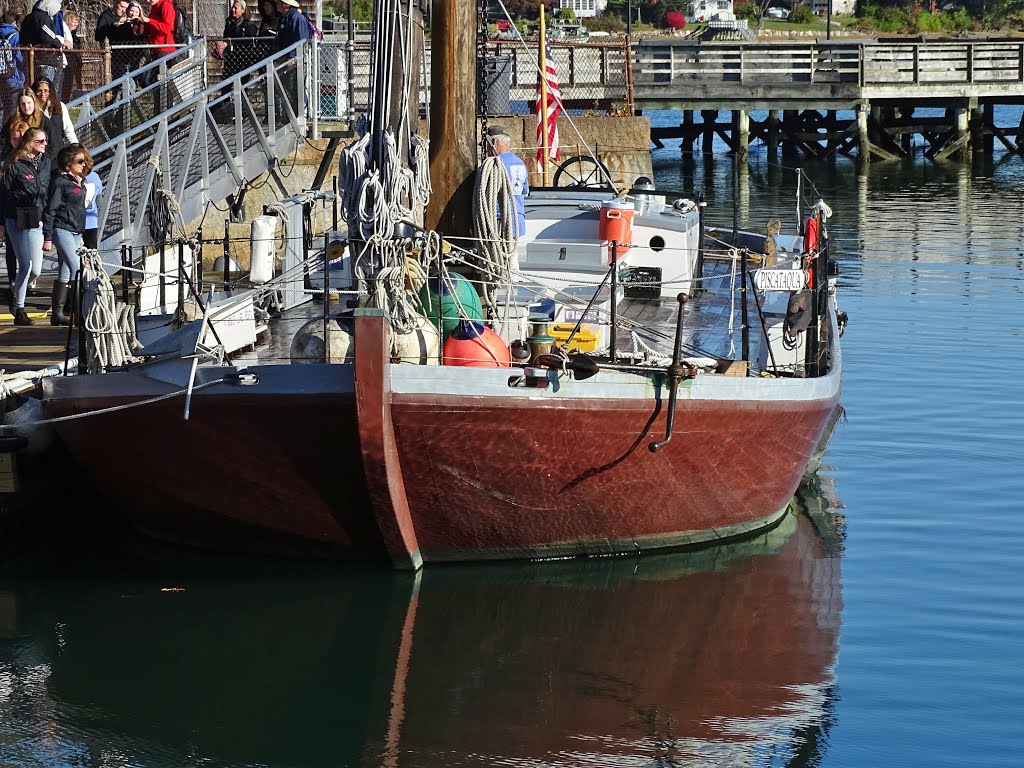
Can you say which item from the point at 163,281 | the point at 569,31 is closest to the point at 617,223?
the point at 163,281

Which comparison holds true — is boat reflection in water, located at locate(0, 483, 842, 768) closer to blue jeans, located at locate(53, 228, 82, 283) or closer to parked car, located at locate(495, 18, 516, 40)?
blue jeans, located at locate(53, 228, 82, 283)

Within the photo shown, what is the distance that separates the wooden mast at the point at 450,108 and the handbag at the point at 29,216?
4080 mm

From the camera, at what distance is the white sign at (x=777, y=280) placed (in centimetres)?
1116

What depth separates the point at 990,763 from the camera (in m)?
8.14

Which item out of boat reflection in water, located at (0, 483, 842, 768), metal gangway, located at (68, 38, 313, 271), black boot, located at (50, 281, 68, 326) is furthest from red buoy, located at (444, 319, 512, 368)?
metal gangway, located at (68, 38, 313, 271)

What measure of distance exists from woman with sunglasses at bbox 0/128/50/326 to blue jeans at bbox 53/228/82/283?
0.36m

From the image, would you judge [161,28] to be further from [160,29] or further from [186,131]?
[186,131]

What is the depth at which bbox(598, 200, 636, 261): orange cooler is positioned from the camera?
13.6 m

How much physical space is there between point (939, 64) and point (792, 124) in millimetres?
4612

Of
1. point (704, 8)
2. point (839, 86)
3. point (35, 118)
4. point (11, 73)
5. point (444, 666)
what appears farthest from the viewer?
point (704, 8)

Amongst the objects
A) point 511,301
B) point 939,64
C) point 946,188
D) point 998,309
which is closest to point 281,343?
point 511,301

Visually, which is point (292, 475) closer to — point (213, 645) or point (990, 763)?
point (213, 645)

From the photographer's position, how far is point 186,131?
1769cm

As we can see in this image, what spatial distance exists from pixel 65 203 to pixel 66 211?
0.07 metres
